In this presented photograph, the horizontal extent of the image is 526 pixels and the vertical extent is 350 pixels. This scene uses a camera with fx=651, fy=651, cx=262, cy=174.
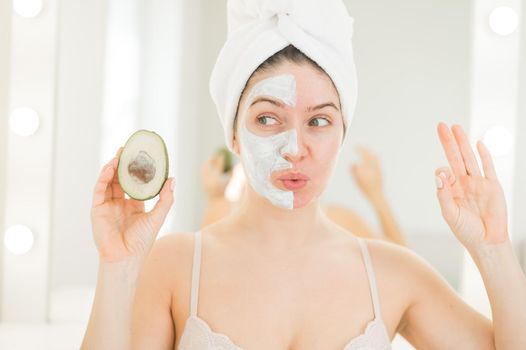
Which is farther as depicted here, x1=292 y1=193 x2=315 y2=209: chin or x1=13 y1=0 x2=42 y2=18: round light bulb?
x1=13 y1=0 x2=42 y2=18: round light bulb

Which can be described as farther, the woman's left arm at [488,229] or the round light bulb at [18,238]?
the round light bulb at [18,238]

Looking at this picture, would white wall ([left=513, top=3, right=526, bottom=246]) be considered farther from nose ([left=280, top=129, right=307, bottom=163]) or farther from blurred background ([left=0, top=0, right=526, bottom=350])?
nose ([left=280, top=129, right=307, bottom=163])

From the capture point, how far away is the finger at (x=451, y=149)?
106 centimetres

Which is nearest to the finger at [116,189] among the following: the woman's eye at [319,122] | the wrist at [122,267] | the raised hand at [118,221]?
the raised hand at [118,221]

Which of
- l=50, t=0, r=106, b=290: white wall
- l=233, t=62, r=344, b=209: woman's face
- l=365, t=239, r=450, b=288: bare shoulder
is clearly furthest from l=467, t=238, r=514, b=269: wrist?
l=50, t=0, r=106, b=290: white wall

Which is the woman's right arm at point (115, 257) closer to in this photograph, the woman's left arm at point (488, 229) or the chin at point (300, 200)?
the chin at point (300, 200)

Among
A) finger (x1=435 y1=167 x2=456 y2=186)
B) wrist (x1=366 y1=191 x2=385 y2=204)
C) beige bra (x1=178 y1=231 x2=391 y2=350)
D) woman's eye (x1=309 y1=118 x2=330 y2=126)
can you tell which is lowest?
beige bra (x1=178 y1=231 x2=391 y2=350)

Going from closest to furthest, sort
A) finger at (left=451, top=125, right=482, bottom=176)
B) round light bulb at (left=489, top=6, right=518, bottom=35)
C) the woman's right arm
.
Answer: the woman's right arm
finger at (left=451, top=125, right=482, bottom=176)
round light bulb at (left=489, top=6, right=518, bottom=35)

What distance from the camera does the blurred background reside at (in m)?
1.55

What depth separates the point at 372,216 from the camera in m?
1.61

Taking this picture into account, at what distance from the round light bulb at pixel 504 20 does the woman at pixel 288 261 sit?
596mm

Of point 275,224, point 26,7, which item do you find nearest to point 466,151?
point 275,224

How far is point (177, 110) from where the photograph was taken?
1599mm

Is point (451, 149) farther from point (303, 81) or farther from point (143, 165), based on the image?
point (143, 165)
